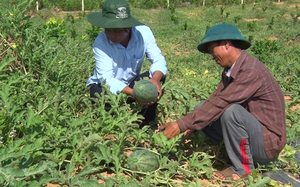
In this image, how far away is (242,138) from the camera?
8.81 ft

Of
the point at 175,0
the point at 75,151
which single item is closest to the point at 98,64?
the point at 75,151

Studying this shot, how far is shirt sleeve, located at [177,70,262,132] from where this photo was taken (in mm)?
2582

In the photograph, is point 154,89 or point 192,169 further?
point 154,89

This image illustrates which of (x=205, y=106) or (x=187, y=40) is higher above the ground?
(x=205, y=106)

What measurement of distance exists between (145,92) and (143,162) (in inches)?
25.4

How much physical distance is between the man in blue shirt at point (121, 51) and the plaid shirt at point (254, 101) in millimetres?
609

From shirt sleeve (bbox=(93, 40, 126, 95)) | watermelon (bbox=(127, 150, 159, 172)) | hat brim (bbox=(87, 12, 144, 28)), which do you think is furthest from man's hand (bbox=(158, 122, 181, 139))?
hat brim (bbox=(87, 12, 144, 28))

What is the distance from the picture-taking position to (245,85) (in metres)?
2.59

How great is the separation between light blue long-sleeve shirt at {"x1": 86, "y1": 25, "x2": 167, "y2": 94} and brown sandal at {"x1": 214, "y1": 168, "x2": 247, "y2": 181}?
1.18 metres

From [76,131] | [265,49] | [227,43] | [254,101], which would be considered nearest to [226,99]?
[254,101]

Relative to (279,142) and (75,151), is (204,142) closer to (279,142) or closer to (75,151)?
(279,142)

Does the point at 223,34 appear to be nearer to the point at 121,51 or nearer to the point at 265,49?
the point at 121,51

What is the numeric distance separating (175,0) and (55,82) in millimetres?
25189

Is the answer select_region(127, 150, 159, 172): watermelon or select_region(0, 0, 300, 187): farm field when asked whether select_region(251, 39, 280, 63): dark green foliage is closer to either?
select_region(0, 0, 300, 187): farm field
